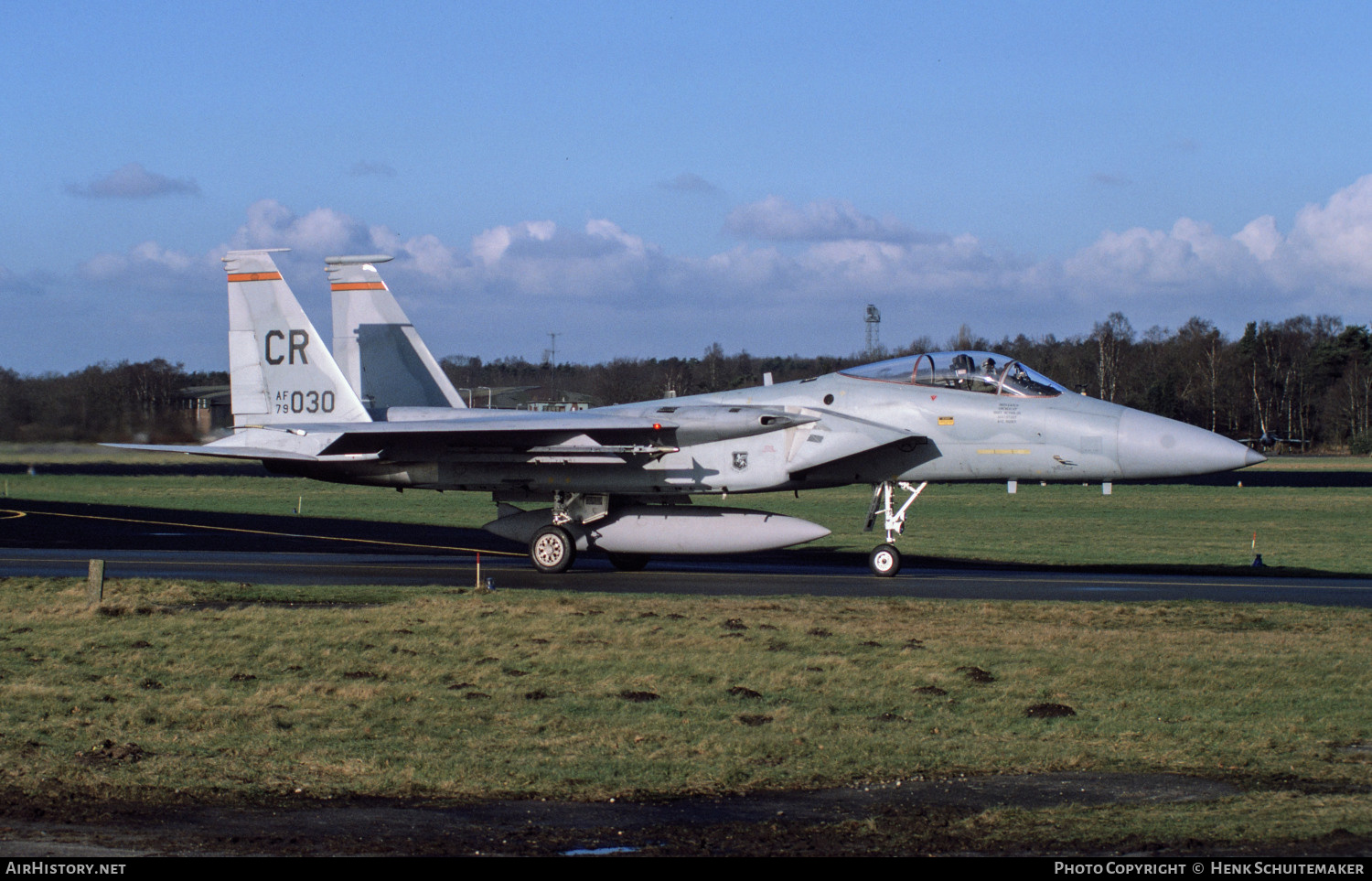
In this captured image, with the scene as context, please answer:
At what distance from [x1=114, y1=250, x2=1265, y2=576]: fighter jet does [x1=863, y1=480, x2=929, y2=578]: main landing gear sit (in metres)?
0.03

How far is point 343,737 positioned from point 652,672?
2.91 m

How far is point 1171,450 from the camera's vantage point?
16.9 meters

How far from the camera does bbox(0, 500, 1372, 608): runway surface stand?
1636 cm

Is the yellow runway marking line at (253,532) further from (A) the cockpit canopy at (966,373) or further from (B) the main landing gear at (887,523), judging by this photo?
(A) the cockpit canopy at (966,373)

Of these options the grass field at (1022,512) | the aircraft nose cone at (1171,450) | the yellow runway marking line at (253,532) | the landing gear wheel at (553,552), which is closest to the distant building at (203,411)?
the grass field at (1022,512)

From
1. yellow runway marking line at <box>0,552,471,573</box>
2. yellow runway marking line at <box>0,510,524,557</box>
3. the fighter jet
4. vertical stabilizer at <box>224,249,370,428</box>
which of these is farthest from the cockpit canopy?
vertical stabilizer at <box>224,249,370,428</box>

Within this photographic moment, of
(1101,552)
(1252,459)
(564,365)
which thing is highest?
(564,365)

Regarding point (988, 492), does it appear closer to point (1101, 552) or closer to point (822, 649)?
point (1101, 552)

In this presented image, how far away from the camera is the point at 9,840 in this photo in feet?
17.8

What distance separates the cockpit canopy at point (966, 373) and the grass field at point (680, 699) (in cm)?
457

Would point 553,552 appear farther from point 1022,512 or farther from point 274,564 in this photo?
point 1022,512

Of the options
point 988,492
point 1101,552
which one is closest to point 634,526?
point 1101,552

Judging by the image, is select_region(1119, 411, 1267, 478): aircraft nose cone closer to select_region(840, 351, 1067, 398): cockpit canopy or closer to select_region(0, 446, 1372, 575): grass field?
select_region(840, 351, 1067, 398): cockpit canopy
